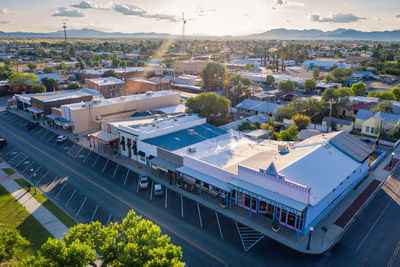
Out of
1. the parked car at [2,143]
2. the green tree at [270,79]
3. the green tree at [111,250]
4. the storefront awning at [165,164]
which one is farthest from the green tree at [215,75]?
the green tree at [111,250]

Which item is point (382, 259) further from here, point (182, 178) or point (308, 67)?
point (308, 67)

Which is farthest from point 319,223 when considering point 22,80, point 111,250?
point 22,80

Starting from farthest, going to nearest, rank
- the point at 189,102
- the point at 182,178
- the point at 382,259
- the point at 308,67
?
1. the point at 308,67
2. the point at 189,102
3. the point at 182,178
4. the point at 382,259

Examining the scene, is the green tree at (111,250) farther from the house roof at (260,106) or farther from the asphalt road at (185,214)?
the house roof at (260,106)

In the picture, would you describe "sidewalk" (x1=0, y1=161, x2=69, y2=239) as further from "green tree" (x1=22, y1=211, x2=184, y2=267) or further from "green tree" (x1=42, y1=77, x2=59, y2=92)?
"green tree" (x1=42, y1=77, x2=59, y2=92)

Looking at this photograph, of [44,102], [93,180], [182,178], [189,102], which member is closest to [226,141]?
[182,178]

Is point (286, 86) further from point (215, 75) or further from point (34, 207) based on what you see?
point (34, 207)
